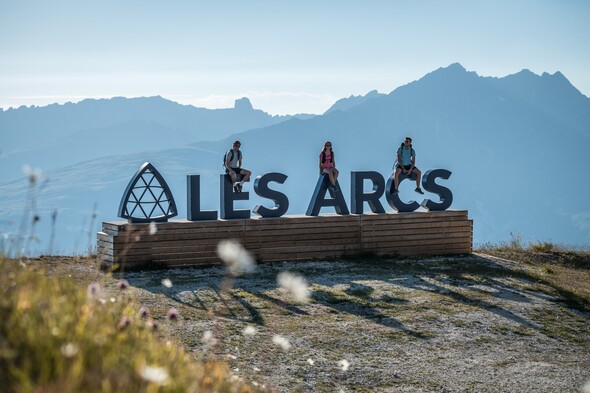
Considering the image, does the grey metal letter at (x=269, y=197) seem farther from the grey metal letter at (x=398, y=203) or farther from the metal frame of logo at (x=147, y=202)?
the grey metal letter at (x=398, y=203)

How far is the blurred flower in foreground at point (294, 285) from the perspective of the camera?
46.9ft

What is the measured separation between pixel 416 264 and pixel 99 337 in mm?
15144

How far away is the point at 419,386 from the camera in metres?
9.59

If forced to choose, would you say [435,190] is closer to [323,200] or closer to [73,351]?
[323,200]

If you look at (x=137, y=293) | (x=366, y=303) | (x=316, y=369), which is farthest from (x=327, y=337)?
(x=137, y=293)

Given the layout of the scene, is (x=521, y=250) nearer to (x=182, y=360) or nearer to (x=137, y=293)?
(x=137, y=293)

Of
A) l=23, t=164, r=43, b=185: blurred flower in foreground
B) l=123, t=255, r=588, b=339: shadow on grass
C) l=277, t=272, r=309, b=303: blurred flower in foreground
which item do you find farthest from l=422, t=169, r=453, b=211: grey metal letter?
l=23, t=164, r=43, b=185: blurred flower in foreground

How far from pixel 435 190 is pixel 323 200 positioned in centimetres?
376

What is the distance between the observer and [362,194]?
20297mm

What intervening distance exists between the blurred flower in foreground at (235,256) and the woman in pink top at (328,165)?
10.3 feet

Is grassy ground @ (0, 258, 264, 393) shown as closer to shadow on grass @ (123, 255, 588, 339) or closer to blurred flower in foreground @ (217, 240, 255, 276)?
shadow on grass @ (123, 255, 588, 339)

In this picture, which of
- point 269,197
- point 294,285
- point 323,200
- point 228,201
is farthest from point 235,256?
point 323,200

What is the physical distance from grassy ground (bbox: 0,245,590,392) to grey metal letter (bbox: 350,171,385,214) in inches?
69.9

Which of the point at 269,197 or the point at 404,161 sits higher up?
the point at 404,161
